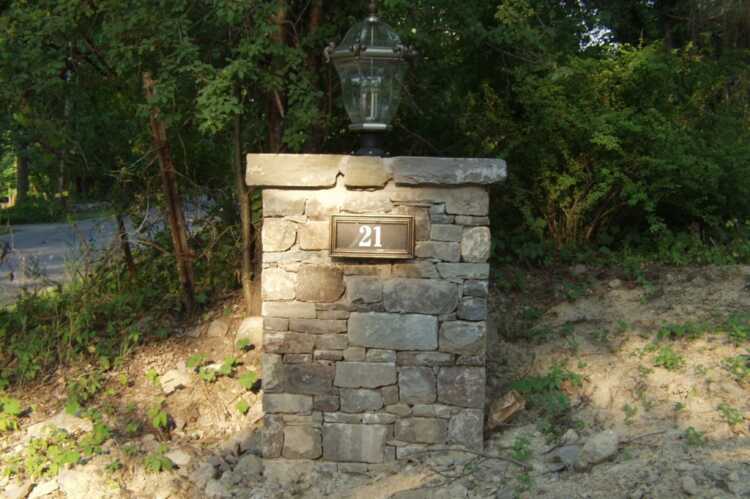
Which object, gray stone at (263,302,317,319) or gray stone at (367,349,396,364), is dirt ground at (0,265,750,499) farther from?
gray stone at (263,302,317,319)

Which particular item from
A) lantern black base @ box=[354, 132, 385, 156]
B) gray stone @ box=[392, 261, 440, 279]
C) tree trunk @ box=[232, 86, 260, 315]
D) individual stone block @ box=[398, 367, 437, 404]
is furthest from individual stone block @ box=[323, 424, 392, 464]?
tree trunk @ box=[232, 86, 260, 315]

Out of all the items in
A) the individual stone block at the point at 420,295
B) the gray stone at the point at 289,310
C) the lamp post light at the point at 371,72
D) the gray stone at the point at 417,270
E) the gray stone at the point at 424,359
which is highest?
the lamp post light at the point at 371,72

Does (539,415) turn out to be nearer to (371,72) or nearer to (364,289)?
(364,289)

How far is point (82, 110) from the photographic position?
581 centimetres

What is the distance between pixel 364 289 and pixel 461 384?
77 centimetres

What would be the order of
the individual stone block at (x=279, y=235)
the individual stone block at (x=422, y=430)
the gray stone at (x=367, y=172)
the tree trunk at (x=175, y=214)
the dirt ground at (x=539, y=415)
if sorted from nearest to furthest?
the dirt ground at (x=539, y=415), the gray stone at (x=367, y=172), the individual stone block at (x=279, y=235), the individual stone block at (x=422, y=430), the tree trunk at (x=175, y=214)

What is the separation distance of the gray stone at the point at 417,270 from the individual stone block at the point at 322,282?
0.32 m

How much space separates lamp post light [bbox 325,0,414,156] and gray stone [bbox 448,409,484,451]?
1.56m

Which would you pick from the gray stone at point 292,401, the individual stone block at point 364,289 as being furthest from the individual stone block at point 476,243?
the gray stone at point 292,401

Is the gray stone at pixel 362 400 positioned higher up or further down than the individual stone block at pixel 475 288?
further down

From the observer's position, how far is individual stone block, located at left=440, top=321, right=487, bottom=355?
423 centimetres

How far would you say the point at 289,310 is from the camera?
168 inches

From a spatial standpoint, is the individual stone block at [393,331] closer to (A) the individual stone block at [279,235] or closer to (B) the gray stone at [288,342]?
(B) the gray stone at [288,342]

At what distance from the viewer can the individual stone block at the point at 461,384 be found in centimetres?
427
